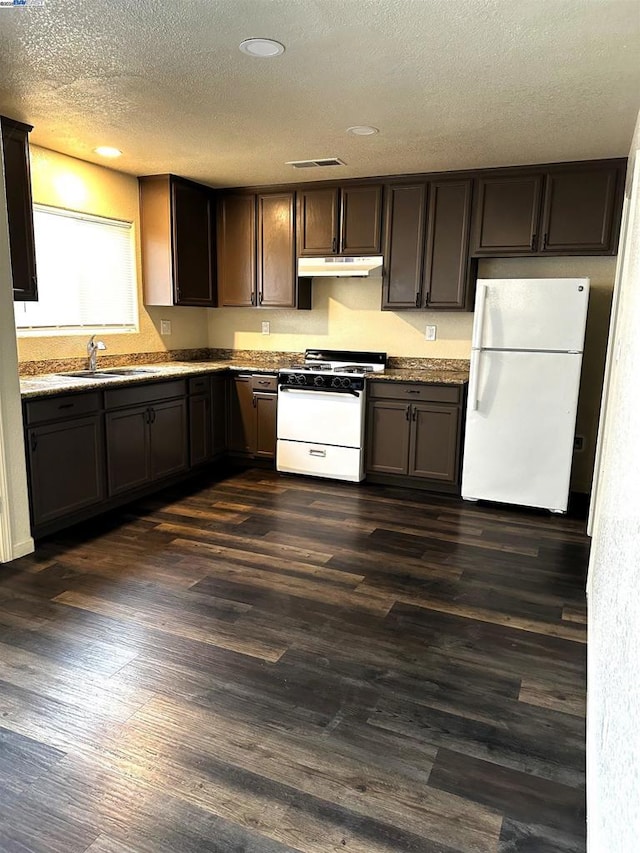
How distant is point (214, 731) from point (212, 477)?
310cm

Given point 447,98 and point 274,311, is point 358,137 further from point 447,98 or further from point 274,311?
point 274,311

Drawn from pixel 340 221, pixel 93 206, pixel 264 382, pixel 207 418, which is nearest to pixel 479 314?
pixel 340 221

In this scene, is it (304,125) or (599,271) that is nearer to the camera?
(304,125)

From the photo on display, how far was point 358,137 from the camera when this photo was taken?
3561 mm

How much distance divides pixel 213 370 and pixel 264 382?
44 cm

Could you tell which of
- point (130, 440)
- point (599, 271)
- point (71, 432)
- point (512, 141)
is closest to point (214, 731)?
point (71, 432)

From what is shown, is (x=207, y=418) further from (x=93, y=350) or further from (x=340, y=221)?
(x=340, y=221)

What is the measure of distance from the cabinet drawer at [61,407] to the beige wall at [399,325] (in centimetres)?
217

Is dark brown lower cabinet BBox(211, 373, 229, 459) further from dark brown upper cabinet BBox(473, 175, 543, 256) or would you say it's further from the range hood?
dark brown upper cabinet BBox(473, 175, 543, 256)

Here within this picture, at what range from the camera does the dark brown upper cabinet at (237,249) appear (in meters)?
5.16

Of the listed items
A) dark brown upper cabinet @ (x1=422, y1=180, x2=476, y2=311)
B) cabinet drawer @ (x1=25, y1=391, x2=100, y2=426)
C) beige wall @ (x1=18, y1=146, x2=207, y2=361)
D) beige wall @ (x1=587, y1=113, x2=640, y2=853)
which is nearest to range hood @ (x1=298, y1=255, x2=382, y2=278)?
dark brown upper cabinet @ (x1=422, y1=180, x2=476, y2=311)

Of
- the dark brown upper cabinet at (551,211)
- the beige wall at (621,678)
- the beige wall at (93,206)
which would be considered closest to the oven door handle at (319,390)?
the beige wall at (93,206)

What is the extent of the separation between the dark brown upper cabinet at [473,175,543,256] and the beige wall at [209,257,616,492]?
26cm

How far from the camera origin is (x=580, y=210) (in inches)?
160
